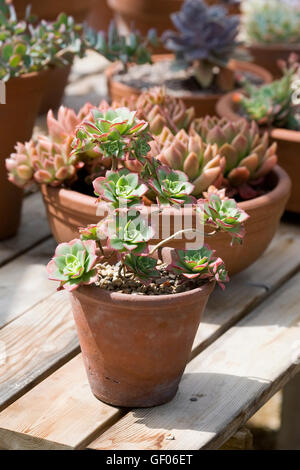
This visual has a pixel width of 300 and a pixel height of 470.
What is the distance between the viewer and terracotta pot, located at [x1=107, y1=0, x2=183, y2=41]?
3.20m

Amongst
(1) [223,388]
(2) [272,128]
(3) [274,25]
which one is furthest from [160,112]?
(3) [274,25]

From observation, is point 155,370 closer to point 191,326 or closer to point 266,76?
point 191,326

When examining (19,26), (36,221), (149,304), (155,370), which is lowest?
(36,221)

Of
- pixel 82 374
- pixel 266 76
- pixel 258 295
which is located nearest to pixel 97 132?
pixel 82 374

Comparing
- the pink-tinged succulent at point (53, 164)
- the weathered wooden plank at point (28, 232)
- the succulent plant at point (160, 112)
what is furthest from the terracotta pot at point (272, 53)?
the pink-tinged succulent at point (53, 164)

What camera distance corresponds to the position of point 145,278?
1377 mm

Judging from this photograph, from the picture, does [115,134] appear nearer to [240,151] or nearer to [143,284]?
[143,284]

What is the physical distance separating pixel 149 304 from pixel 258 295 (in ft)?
1.98

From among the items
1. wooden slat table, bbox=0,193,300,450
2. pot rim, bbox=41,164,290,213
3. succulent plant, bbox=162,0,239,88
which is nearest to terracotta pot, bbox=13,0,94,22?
succulent plant, bbox=162,0,239,88

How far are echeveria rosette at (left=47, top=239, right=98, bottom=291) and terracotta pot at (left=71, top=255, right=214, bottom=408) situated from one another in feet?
0.11

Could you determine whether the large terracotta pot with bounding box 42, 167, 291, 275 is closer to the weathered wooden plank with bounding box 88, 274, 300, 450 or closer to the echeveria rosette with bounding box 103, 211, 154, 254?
the weathered wooden plank with bounding box 88, 274, 300, 450

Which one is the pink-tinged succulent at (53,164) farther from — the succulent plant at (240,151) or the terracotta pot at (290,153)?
the terracotta pot at (290,153)

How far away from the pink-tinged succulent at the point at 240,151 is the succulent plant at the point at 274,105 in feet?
0.99

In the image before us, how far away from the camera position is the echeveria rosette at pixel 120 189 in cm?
131
